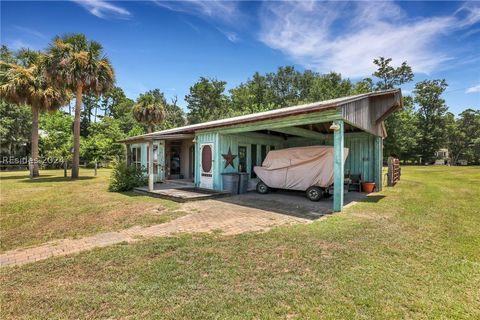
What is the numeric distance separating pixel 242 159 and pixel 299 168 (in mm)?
3123

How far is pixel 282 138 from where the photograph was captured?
45.8 feet

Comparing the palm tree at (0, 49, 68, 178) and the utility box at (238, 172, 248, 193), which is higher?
the palm tree at (0, 49, 68, 178)

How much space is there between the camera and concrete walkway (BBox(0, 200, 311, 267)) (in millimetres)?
4582

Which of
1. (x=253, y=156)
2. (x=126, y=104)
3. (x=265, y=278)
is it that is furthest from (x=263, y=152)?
(x=126, y=104)

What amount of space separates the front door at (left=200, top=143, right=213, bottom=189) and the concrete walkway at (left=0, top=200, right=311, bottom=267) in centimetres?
305

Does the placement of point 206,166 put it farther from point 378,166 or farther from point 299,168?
point 378,166

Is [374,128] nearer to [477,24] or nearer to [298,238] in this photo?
[477,24]

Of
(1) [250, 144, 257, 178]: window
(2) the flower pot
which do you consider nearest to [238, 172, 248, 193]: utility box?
(1) [250, 144, 257, 178]: window

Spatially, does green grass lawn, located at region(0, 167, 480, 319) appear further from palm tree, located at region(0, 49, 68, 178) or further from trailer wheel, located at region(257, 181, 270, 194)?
palm tree, located at region(0, 49, 68, 178)

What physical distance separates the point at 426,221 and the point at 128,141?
15819 millimetres

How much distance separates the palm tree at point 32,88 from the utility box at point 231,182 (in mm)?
15771

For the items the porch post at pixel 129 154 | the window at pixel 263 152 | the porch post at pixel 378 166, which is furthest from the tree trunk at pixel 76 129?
the porch post at pixel 378 166

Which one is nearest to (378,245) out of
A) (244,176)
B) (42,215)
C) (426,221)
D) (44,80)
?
(426,221)

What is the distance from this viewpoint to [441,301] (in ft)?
9.44
